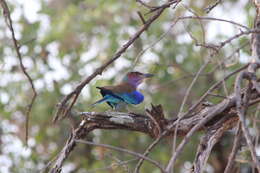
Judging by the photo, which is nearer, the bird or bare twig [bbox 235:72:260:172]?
bare twig [bbox 235:72:260:172]

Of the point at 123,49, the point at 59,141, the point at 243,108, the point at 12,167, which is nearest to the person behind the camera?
the point at 243,108

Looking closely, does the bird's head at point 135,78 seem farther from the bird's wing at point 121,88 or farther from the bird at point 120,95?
the bird's wing at point 121,88

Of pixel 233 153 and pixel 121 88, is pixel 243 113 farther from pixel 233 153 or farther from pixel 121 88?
pixel 121 88

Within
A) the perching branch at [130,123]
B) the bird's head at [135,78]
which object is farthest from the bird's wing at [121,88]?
the perching branch at [130,123]

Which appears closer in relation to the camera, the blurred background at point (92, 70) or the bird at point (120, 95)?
the bird at point (120, 95)

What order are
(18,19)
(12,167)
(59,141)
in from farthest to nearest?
(59,141) < (18,19) < (12,167)

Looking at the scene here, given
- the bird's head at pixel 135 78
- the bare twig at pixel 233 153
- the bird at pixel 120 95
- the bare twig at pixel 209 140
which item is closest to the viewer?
the bare twig at pixel 233 153

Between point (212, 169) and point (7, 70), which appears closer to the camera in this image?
point (7, 70)

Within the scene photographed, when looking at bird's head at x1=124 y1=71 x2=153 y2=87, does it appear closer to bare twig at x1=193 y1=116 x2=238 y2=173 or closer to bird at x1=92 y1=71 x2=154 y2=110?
bird at x1=92 y1=71 x2=154 y2=110

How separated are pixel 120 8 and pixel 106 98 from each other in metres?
3.09

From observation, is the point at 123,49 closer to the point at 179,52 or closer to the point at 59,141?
the point at 179,52

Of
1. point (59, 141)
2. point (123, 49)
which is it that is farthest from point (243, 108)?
point (59, 141)

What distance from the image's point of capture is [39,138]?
7008 millimetres

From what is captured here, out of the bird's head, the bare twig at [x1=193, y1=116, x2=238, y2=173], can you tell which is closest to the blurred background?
the bird's head
